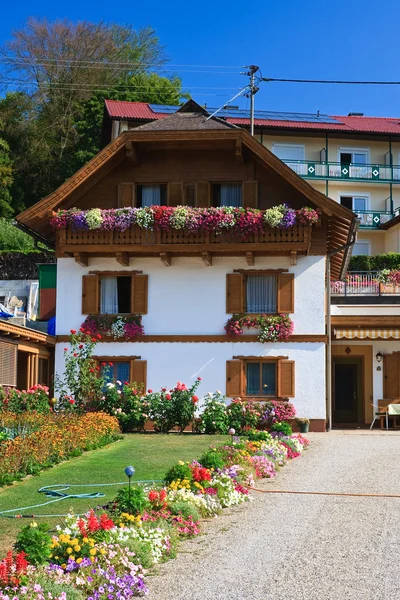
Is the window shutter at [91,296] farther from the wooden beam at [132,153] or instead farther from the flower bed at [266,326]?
the flower bed at [266,326]

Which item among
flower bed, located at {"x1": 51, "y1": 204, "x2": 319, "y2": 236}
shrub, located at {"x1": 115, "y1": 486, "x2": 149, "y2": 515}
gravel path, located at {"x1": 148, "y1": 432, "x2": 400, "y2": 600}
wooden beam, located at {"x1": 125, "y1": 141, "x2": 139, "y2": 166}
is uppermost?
wooden beam, located at {"x1": 125, "y1": 141, "x2": 139, "y2": 166}

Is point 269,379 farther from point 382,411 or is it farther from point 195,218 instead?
point 195,218

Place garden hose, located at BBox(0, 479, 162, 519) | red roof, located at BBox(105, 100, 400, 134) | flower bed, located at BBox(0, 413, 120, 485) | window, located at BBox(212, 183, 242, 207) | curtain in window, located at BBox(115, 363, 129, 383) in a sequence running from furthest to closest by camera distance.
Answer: red roof, located at BBox(105, 100, 400, 134) → window, located at BBox(212, 183, 242, 207) → curtain in window, located at BBox(115, 363, 129, 383) → flower bed, located at BBox(0, 413, 120, 485) → garden hose, located at BBox(0, 479, 162, 519)

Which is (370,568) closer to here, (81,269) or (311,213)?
(311,213)

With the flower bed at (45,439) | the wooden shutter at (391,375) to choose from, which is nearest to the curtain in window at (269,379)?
the wooden shutter at (391,375)

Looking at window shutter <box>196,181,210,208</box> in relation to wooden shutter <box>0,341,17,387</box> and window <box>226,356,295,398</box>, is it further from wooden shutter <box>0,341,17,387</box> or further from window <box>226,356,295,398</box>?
wooden shutter <box>0,341,17,387</box>

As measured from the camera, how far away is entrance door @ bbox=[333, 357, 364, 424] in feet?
104

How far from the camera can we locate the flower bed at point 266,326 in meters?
26.9

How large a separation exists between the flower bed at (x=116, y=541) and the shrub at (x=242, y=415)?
35.0 ft

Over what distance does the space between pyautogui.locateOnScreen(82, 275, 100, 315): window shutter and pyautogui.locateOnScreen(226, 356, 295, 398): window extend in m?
4.57

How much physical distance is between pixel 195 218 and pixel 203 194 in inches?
68.5

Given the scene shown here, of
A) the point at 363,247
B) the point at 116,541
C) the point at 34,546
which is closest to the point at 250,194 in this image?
the point at 116,541

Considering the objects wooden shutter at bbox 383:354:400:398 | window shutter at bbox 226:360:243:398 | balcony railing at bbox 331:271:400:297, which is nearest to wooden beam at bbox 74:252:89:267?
window shutter at bbox 226:360:243:398

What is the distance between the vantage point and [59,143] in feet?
197
